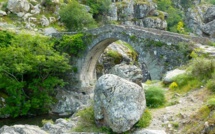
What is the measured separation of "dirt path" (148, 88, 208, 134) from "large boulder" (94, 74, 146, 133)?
782 millimetres

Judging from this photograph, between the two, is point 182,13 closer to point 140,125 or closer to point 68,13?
point 68,13

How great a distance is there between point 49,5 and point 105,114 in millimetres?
35490

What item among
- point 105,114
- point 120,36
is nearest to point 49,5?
point 120,36

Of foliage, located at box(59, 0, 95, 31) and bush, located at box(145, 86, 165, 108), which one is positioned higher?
foliage, located at box(59, 0, 95, 31)

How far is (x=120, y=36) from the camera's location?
2580cm

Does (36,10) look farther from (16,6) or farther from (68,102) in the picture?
(68,102)

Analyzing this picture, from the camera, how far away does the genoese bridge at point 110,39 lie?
20375 mm

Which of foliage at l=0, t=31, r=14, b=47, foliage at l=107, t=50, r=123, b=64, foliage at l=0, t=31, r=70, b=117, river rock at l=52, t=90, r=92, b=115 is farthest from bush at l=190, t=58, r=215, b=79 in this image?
foliage at l=107, t=50, r=123, b=64

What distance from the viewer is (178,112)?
9992 mm

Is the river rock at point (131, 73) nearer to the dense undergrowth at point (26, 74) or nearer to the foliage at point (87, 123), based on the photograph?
the foliage at point (87, 123)

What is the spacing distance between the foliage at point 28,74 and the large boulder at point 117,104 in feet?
52.5

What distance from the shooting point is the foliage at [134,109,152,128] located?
919 cm

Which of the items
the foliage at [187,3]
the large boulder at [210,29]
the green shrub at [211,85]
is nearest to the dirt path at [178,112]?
the green shrub at [211,85]

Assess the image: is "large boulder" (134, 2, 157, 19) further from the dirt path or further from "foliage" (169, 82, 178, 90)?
the dirt path
